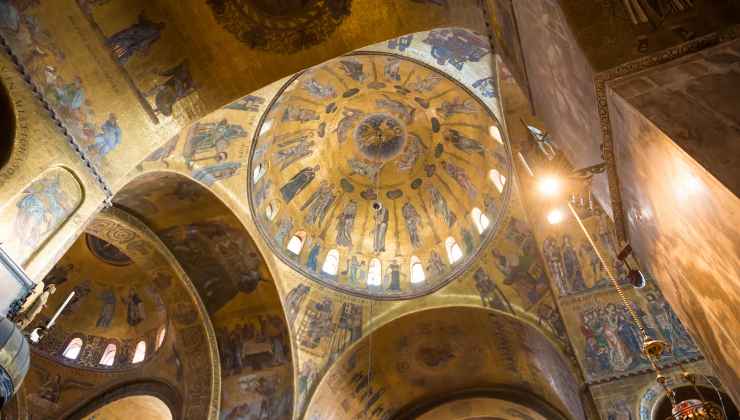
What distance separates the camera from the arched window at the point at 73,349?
14125 millimetres

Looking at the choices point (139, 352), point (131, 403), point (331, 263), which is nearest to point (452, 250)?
point (331, 263)

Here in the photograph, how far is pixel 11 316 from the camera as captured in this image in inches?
193

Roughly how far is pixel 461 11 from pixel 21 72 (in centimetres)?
577

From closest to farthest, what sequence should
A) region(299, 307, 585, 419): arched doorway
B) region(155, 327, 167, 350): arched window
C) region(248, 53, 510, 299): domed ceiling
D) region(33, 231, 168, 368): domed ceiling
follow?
region(248, 53, 510, 299): domed ceiling < region(299, 307, 585, 419): arched doorway < region(155, 327, 167, 350): arched window < region(33, 231, 168, 368): domed ceiling

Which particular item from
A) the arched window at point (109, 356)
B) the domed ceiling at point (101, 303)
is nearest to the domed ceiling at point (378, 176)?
the domed ceiling at point (101, 303)

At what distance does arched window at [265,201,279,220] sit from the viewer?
1279 cm

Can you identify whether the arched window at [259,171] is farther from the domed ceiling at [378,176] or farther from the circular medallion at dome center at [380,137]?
the circular medallion at dome center at [380,137]

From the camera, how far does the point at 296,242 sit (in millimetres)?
13820

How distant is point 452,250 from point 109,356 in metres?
12.1

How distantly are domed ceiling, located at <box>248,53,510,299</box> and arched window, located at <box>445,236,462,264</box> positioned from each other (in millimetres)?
47

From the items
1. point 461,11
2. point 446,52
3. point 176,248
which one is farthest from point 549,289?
point 176,248

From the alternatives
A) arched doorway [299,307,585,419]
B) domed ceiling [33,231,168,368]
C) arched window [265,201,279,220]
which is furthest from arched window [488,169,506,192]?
domed ceiling [33,231,168,368]

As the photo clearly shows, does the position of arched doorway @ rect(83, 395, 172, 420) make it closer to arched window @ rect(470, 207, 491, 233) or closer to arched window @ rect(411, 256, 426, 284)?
arched window @ rect(411, 256, 426, 284)

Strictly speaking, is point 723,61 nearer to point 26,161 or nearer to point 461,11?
point 461,11
